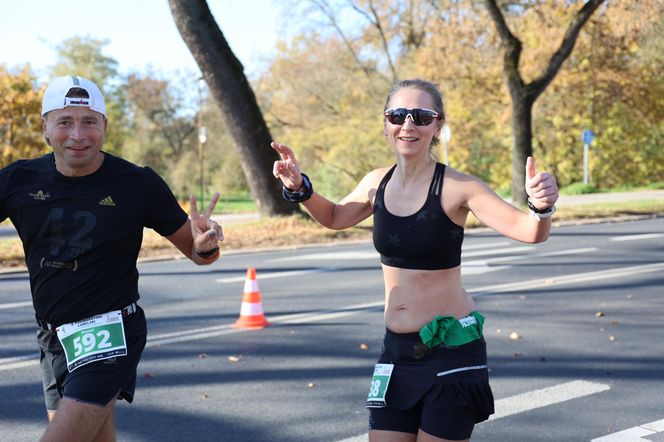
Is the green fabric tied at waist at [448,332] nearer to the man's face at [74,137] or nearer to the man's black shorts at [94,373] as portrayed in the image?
the man's black shorts at [94,373]

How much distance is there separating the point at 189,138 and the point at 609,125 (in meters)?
36.1

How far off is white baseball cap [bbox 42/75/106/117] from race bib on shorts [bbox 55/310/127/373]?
915 mm

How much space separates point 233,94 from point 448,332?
15.7 meters

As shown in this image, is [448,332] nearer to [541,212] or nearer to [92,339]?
[541,212]

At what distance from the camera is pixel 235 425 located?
5293 millimetres

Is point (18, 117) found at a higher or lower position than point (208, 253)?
lower

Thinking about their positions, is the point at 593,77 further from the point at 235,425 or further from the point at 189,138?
the point at 189,138

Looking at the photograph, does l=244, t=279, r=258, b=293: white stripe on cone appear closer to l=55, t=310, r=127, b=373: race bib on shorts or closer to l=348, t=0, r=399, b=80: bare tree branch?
l=55, t=310, r=127, b=373: race bib on shorts

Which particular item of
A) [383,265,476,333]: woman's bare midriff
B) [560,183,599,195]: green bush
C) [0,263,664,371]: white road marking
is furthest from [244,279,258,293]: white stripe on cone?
[560,183,599,195]: green bush

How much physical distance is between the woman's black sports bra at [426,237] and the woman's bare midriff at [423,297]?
4 centimetres

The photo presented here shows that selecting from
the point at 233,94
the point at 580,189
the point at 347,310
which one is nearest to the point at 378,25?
the point at 580,189

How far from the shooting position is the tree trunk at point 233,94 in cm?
1797

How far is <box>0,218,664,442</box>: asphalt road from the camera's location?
5.30 m

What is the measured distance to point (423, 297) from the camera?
3.44 meters
